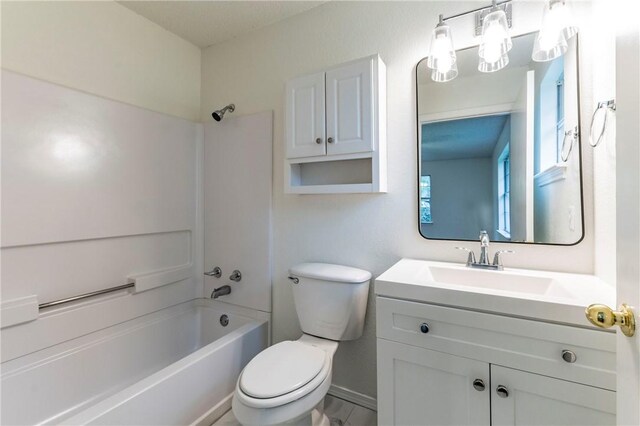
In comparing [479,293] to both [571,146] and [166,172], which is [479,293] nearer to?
[571,146]

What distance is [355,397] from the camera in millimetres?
1662

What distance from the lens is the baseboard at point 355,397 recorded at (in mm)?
1616

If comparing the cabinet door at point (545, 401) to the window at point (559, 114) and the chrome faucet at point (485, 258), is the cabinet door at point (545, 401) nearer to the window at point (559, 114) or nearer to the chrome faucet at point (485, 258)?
the chrome faucet at point (485, 258)

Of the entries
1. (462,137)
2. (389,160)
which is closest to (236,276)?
(389,160)

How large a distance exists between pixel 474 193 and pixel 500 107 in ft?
1.33

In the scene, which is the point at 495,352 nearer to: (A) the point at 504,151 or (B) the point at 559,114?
(A) the point at 504,151

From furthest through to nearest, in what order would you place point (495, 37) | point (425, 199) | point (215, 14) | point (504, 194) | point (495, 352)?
point (215, 14) → point (425, 199) → point (504, 194) → point (495, 37) → point (495, 352)

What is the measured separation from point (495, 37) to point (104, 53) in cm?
206

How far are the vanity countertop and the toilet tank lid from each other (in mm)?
223

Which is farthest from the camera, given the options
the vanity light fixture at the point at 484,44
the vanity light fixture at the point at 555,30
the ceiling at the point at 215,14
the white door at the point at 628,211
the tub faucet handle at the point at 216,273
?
the tub faucet handle at the point at 216,273

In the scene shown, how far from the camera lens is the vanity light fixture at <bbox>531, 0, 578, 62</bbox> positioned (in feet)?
3.61

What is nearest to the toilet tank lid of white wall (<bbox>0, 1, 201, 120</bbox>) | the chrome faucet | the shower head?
the chrome faucet

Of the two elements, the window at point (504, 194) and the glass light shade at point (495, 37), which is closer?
the glass light shade at point (495, 37)

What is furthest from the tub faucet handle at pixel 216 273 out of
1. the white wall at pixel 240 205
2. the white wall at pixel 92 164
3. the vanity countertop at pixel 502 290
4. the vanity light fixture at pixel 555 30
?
the vanity light fixture at pixel 555 30
